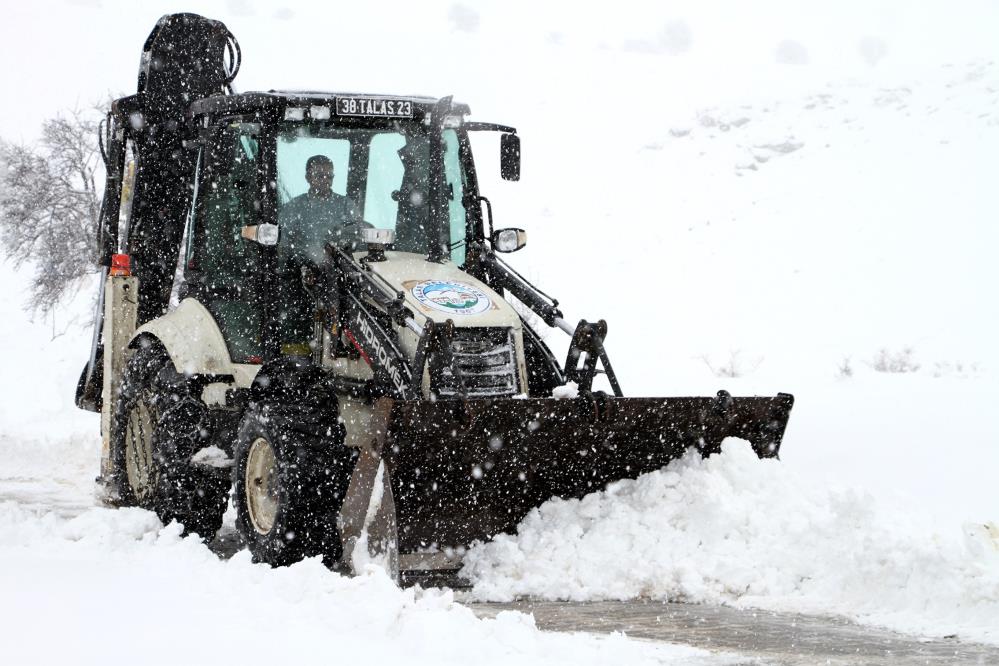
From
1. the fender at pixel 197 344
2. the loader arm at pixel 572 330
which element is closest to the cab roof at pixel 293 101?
the loader arm at pixel 572 330

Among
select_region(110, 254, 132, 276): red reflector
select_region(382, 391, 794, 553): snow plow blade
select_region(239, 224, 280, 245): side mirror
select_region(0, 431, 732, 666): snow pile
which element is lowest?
select_region(0, 431, 732, 666): snow pile

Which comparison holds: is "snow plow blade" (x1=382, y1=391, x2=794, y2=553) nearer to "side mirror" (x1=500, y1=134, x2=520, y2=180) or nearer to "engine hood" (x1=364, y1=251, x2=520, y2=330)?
"engine hood" (x1=364, y1=251, x2=520, y2=330)

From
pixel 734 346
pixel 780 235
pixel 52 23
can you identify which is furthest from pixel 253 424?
pixel 52 23

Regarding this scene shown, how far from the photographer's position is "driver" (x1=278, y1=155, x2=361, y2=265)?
717cm

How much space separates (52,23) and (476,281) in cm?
4810

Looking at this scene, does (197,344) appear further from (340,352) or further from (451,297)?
(451,297)

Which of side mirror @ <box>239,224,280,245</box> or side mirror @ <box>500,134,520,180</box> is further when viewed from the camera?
side mirror @ <box>500,134,520,180</box>

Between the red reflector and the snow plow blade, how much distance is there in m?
3.52

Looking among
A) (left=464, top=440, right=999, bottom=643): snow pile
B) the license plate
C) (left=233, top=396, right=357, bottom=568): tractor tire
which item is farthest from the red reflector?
(left=464, top=440, right=999, bottom=643): snow pile

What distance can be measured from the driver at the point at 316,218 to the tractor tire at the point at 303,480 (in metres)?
1.13

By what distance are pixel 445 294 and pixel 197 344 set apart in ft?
6.04

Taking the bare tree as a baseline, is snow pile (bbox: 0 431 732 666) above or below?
below

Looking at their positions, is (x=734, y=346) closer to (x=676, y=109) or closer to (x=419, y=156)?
(x=419, y=156)

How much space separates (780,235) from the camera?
28812 millimetres
